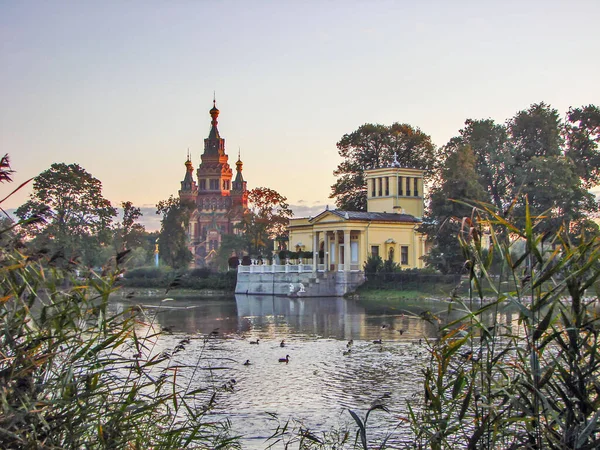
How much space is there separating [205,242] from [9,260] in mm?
116159

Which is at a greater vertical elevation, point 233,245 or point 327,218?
point 327,218

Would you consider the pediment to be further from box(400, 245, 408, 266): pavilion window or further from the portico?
box(400, 245, 408, 266): pavilion window

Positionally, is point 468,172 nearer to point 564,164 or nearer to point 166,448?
point 564,164

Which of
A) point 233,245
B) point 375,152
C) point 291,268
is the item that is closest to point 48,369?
point 291,268

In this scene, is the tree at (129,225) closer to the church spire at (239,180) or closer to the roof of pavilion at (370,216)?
the roof of pavilion at (370,216)

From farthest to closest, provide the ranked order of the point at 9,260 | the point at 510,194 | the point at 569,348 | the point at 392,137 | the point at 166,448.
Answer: the point at 392,137 → the point at 510,194 → the point at 166,448 → the point at 9,260 → the point at 569,348

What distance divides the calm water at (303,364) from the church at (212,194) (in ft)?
271

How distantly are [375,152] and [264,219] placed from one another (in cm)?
1110

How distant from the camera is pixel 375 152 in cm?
6762

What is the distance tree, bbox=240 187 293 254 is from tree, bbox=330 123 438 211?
5.58 metres

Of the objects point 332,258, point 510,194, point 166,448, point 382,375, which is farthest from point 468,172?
point 166,448

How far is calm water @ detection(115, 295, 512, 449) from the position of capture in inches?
538

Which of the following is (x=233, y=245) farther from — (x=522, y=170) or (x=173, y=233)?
(x=522, y=170)

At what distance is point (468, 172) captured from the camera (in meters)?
46.9
